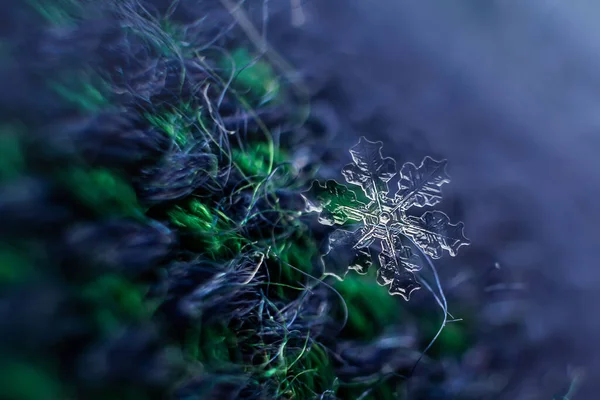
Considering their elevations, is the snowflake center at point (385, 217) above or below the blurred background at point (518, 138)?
below

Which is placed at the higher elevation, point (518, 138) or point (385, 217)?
point (518, 138)

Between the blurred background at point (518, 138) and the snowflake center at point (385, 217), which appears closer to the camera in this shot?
the blurred background at point (518, 138)

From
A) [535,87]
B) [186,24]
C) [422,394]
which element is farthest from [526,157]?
[186,24]

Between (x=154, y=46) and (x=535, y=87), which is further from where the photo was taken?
(x=154, y=46)

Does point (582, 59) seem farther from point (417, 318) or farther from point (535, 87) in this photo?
point (417, 318)

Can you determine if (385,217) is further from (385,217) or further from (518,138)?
(518,138)

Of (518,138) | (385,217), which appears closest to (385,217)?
(385,217)
